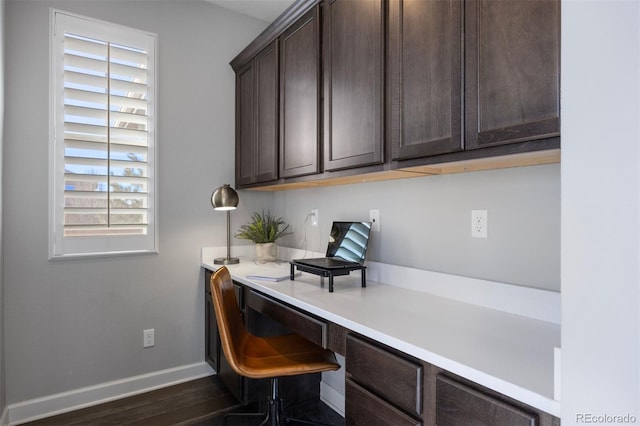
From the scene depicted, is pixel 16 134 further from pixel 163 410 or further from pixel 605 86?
pixel 605 86

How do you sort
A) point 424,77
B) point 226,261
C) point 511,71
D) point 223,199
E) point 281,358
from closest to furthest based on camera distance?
point 511,71 → point 424,77 → point 281,358 → point 223,199 → point 226,261

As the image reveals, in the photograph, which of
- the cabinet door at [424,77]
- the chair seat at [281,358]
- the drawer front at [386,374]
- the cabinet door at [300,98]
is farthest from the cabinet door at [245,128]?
the drawer front at [386,374]

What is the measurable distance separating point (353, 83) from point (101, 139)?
165cm

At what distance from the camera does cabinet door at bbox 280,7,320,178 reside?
6.16ft

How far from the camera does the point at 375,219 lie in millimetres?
1976

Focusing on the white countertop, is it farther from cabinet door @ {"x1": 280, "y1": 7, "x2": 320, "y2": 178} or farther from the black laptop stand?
cabinet door @ {"x1": 280, "y1": 7, "x2": 320, "y2": 178}

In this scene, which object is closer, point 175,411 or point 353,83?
point 353,83

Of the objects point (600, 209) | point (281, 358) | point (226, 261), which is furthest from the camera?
point (226, 261)

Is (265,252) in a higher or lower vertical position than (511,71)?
lower

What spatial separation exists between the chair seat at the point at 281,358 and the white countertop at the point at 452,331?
25cm

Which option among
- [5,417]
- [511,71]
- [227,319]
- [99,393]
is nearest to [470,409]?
[511,71]

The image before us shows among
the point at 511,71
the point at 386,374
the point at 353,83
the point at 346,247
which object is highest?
the point at 353,83

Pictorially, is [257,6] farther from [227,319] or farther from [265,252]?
[227,319]

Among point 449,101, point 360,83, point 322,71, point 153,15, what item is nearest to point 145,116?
point 153,15
